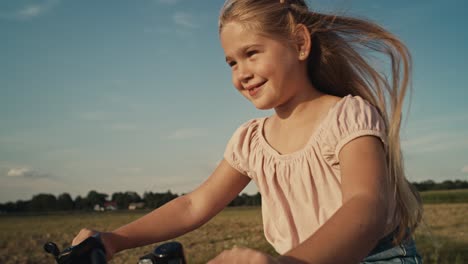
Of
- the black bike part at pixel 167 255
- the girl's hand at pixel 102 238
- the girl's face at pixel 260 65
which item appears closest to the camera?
the black bike part at pixel 167 255

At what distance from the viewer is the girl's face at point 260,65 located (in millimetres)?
2488

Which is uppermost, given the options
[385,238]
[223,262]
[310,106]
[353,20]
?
[353,20]

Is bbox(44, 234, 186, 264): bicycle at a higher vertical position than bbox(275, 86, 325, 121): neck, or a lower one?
lower

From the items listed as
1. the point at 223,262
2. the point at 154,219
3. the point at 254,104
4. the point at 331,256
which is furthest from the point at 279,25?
the point at 223,262

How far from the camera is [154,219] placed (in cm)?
251

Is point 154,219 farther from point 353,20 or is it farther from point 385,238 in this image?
point 353,20

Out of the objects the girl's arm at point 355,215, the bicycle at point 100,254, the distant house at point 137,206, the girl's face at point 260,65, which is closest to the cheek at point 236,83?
the girl's face at point 260,65

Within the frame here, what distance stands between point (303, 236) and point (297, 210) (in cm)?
13

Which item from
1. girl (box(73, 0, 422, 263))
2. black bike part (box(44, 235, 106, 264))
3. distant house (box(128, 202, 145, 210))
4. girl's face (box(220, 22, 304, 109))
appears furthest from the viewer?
distant house (box(128, 202, 145, 210))

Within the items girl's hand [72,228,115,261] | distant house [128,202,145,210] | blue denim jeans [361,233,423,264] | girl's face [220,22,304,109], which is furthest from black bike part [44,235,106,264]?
distant house [128,202,145,210]

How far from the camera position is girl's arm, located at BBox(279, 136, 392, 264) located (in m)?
1.38

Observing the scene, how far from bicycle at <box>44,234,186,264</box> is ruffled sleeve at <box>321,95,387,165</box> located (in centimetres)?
105

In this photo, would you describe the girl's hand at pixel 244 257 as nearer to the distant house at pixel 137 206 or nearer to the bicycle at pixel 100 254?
the bicycle at pixel 100 254

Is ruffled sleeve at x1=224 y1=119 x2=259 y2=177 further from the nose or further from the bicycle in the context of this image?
the bicycle
